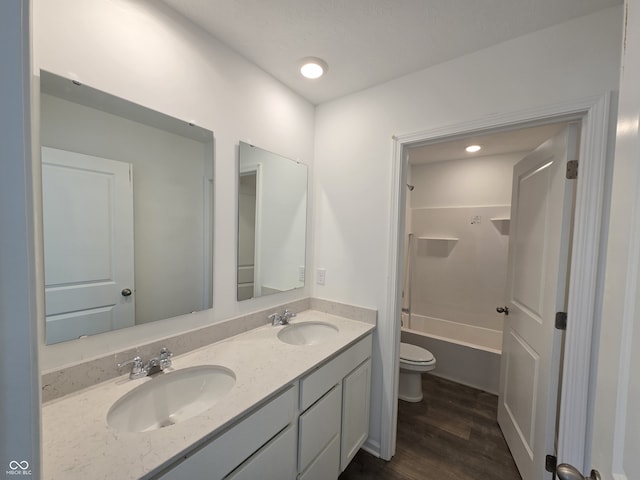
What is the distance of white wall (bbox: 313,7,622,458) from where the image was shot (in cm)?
115

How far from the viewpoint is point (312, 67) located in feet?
4.95

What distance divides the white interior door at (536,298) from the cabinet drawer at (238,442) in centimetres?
132

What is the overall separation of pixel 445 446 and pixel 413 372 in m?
0.54

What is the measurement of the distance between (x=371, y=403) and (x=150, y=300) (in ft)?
4.99

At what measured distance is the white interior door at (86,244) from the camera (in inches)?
35.3

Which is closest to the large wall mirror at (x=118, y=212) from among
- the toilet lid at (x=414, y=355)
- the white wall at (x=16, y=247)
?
the white wall at (x=16, y=247)

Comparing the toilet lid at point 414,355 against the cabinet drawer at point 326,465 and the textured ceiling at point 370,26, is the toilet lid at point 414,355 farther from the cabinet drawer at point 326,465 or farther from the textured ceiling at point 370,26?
the textured ceiling at point 370,26

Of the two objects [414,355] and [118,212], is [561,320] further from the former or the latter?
[118,212]

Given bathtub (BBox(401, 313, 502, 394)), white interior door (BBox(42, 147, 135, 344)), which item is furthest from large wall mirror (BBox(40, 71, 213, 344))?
bathtub (BBox(401, 313, 502, 394))

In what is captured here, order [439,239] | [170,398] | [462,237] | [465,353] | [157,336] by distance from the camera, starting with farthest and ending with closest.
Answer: [439,239], [462,237], [465,353], [157,336], [170,398]

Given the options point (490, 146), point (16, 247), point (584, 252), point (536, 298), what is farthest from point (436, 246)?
point (16, 247)

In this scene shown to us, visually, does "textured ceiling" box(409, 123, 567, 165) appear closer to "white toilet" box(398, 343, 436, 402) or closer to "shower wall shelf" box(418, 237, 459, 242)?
"shower wall shelf" box(418, 237, 459, 242)

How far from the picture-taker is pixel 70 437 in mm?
743

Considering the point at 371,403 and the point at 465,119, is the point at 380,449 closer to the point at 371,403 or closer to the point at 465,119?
the point at 371,403
